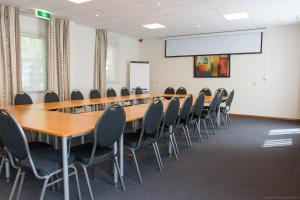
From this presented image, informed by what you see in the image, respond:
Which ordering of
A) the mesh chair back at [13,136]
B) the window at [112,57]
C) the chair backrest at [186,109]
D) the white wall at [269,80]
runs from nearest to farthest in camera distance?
the mesh chair back at [13,136] < the chair backrest at [186,109] < the white wall at [269,80] < the window at [112,57]

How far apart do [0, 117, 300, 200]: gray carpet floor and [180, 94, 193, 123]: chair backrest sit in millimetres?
579

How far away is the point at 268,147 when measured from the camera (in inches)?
170

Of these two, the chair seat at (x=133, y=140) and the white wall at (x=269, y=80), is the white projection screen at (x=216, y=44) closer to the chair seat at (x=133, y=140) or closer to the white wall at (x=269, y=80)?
the white wall at (x=269, y=80)

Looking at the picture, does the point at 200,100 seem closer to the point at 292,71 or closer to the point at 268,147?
the point at 268,147

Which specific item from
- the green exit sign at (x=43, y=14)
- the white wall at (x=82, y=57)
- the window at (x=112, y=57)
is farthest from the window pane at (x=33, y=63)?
the window at (x=112, y=57)

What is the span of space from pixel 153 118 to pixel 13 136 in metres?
1.51

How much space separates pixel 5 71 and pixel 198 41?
5945 mm

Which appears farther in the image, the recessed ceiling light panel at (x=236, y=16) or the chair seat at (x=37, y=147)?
the recessed ceiling light panel at (x=236, y=16)

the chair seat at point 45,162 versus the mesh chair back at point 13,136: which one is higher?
the mesh chair back at point 13,136

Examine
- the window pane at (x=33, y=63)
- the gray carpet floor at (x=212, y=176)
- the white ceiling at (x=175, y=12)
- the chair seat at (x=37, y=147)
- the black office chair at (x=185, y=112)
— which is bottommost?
the gray carpet floor at (x=212, y=176)

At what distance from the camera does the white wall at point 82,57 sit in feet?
22.0

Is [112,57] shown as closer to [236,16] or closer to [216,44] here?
[216,44]

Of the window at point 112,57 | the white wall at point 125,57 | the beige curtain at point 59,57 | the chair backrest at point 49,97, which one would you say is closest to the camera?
the chair backrest at point 49,97

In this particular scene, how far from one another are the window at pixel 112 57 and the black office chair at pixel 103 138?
5982 mm
